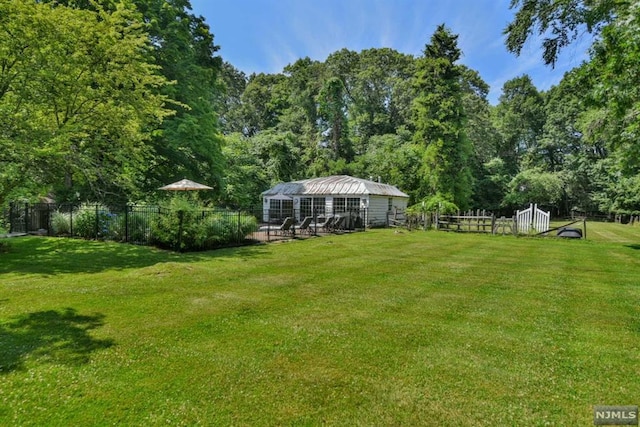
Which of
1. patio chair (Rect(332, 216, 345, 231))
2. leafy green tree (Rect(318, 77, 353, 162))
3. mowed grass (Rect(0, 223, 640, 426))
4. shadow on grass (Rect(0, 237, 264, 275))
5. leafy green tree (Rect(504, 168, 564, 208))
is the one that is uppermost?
leafy green tree (Rect(318, 77, 353, 162))

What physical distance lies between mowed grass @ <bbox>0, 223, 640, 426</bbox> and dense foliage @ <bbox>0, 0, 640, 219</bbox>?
12.6 feet

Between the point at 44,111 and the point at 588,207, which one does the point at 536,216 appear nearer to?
the point at 44,111

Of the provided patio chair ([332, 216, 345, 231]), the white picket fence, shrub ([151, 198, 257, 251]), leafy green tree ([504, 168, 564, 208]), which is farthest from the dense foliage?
patio chair ([332, 216, 345, 231])

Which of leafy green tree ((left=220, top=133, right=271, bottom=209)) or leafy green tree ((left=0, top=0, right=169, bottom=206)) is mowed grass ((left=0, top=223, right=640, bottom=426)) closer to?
leafy green tree ((left=0, top=0, right=169, bottom=206))

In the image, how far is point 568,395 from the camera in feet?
10.3

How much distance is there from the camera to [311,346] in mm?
4047

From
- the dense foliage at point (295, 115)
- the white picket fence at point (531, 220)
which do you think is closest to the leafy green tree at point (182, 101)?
A: the dense foliage at point (295, 115)

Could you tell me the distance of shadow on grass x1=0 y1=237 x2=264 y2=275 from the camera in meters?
8.29

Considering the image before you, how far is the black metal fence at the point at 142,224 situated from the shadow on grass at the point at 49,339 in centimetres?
629

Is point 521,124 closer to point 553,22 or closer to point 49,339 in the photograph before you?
point 553,22

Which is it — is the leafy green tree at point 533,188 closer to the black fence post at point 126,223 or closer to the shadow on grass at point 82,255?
the shadow on grass at point 82,255

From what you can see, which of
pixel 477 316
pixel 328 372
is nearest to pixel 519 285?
pixel 477 316

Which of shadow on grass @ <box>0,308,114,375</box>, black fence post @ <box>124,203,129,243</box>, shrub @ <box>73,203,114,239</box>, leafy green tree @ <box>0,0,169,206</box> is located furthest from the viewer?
shrub @ <box>73,203,114,239</box>

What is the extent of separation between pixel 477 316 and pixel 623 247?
12982 millimetres
